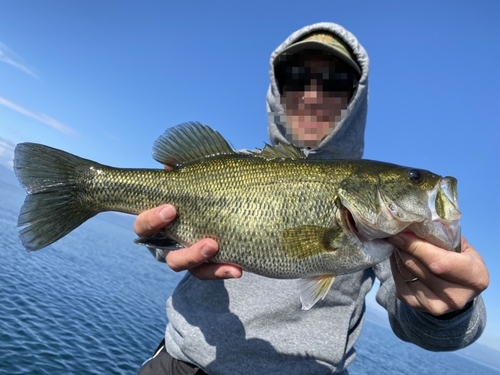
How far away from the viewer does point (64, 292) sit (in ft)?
67.3

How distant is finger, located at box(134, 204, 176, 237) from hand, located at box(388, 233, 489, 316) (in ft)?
6.04

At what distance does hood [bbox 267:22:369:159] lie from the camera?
15.0 ft

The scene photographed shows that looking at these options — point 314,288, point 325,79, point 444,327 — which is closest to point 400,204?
point 314,288

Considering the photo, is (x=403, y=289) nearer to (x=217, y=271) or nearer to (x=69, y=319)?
(x=217, y=271)

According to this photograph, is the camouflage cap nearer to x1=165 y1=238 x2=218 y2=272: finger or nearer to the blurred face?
the blurred face

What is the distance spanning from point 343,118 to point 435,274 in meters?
2.46

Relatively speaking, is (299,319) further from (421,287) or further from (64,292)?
(64,292)

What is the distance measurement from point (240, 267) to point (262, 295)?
87 cm

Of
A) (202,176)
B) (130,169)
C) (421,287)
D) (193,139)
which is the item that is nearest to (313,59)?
(193,139)

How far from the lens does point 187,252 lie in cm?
303

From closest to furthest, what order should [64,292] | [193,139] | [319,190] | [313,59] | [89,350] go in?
[319,190] < [193,139] < [313,59] < [89,350] < [64,292]

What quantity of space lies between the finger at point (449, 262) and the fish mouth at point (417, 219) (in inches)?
5.0

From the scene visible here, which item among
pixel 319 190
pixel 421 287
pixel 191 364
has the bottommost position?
pixel 191 364

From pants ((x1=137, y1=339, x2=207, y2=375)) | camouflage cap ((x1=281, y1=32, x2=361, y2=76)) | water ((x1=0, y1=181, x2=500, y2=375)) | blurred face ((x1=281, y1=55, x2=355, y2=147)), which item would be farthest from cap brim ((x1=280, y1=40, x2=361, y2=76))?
water ((x1=0, y1=181, x2=500, y2=375))
